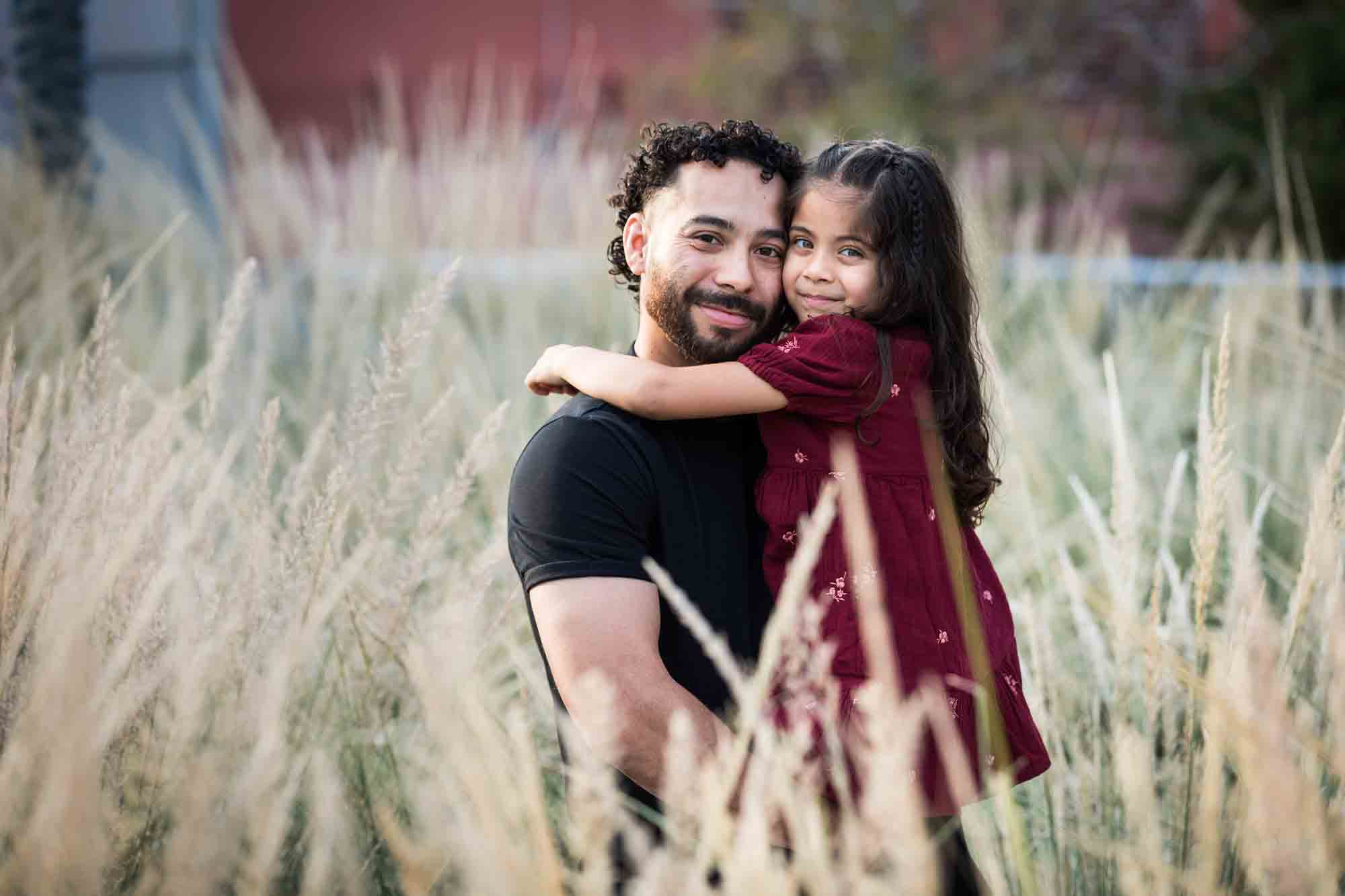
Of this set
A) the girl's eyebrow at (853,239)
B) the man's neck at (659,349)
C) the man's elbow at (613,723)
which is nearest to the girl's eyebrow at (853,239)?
the girl's eyebrow at (853,239)

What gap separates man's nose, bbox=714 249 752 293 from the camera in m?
1.58

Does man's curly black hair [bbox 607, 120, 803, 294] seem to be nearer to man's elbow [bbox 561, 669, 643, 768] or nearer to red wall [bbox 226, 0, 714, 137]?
man's elbow [bbox 561, 669, 643, 768]

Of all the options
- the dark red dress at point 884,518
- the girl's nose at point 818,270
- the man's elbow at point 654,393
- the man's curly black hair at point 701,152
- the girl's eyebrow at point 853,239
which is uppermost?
the man's curly black hair at point 701,152

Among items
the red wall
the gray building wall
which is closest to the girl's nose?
the gray building wall

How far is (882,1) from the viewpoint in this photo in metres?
9.95

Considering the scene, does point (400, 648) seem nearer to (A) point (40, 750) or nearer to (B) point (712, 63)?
(A) point (40, 750)

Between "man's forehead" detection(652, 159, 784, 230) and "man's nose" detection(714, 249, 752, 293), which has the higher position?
"man's forehead" detection(652, 159, 784, 230)

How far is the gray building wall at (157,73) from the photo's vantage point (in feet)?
17.8

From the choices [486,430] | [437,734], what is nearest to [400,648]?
[486,430]

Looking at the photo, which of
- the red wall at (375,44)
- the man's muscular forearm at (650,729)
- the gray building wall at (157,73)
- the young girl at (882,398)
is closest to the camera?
the man's muscular forearm at (650,729)

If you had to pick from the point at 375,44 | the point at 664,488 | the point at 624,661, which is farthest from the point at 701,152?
the point at 375,44

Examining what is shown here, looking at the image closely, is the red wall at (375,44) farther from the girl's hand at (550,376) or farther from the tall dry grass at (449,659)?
the girl's hand at (550,376)

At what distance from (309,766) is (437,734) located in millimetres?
580

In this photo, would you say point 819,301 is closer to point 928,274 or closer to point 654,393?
point 928,274
